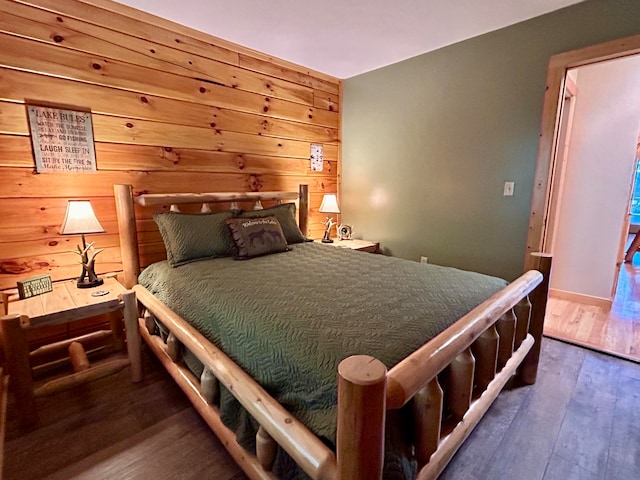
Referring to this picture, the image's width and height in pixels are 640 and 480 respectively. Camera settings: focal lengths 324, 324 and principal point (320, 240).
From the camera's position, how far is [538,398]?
1820 millimetres

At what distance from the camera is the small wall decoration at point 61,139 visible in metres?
1.92

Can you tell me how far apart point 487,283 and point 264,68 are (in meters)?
2.58

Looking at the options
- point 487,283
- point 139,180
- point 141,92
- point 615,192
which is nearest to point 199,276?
point 139,180

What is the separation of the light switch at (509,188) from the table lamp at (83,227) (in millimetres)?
2871

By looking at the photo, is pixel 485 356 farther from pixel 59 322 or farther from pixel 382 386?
pixel 59 322

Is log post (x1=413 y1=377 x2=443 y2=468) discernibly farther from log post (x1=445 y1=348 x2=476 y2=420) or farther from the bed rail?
the bed rail

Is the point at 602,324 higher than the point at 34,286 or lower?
lower

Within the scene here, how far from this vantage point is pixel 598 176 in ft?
10.2

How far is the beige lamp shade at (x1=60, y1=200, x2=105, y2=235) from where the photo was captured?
6.00 ft

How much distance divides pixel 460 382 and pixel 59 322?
6.22ft

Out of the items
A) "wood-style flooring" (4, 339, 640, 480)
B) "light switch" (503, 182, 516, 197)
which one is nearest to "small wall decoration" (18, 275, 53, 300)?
"wood-style flooring" (4, 339, 640, 480)

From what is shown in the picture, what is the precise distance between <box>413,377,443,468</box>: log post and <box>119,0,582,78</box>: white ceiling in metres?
2.30

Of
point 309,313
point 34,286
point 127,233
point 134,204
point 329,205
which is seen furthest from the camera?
point 329,205

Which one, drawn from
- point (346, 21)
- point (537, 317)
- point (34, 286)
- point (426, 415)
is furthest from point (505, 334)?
point (34, 286)
